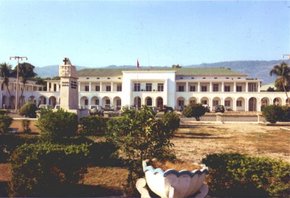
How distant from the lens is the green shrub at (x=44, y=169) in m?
8.73

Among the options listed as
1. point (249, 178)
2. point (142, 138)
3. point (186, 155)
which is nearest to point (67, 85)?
point (186, 155)

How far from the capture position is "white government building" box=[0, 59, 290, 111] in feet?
225

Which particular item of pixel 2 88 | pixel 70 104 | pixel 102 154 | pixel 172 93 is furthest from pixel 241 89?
pixel 102 154

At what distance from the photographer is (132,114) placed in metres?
9.95

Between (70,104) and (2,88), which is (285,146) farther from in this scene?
(2,88)

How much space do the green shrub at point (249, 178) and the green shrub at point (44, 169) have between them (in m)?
3.21

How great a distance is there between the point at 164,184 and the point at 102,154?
568cm

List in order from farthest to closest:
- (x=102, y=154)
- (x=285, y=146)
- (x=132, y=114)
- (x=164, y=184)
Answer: (x=285, y=146), (x=102, y=154), (x=132, y=114), (x=164, y=184)

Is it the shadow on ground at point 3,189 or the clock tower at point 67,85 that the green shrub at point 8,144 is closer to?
the shadow on ground at point 3,189

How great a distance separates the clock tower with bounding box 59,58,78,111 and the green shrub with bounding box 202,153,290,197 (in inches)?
662

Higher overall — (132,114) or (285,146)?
(132,114)

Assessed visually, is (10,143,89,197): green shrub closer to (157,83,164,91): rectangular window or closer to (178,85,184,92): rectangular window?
(157,83,164,91): rectangular window

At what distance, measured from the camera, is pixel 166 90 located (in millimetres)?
68375

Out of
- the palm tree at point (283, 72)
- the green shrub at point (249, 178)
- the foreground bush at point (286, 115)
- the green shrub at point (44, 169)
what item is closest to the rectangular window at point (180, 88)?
the palm tree at point (283, 72)
